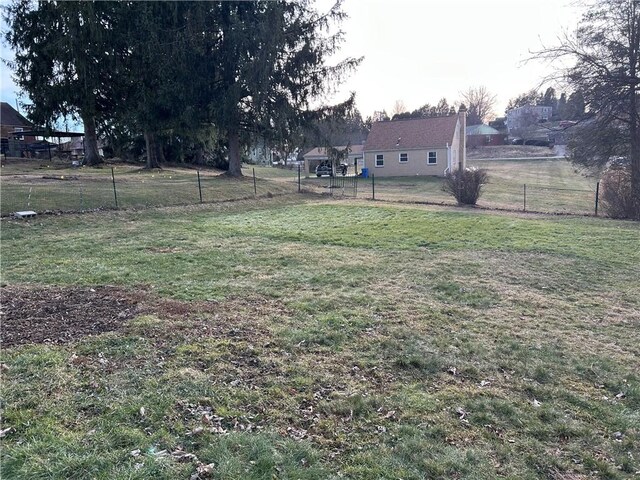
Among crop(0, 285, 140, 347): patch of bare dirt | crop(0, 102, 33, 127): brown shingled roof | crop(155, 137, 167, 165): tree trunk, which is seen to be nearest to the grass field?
crop(0, 285, 140, 347): patch of bare dirt

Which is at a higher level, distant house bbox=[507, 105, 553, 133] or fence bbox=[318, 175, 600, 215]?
distant house bbox=[507, 105, 553, 133]

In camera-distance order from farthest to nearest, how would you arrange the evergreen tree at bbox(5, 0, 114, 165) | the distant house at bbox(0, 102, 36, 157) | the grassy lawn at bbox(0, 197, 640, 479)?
the distant house at bbox(0, 102, 36, 157) → the evergreen tree at bbox(5, 0, 114, 165) → the grassy lawn at bbox(0, 197, 640, 479)

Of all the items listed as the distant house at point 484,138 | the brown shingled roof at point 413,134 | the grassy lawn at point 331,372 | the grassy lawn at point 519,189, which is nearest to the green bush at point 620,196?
the grassy lawn at point 519,189

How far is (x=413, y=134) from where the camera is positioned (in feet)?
120

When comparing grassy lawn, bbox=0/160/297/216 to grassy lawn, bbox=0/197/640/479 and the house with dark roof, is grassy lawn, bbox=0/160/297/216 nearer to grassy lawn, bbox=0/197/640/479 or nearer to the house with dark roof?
grassy lawn, bbox=0/197/640/479

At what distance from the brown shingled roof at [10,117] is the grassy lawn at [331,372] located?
41.2m

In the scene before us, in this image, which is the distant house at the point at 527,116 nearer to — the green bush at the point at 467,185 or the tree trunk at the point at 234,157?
the green bush at the point at 467,185

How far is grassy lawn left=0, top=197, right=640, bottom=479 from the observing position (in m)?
2.59

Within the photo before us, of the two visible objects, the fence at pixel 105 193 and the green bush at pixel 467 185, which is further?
the green bush at pixel 467 185

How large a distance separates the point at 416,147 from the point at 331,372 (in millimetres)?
33862

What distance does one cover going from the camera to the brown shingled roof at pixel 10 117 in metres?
39.8

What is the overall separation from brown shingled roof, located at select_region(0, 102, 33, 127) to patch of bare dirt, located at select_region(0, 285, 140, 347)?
143ft

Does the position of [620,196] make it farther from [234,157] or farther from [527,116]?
[527,116]

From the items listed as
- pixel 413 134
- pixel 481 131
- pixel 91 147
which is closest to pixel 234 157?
pixel 91 147
